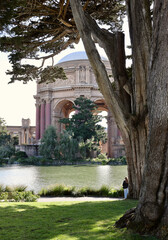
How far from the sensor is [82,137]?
117 ft

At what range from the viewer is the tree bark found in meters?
6.67

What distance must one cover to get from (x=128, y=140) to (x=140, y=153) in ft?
1.51

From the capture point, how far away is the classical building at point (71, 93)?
42.2 m

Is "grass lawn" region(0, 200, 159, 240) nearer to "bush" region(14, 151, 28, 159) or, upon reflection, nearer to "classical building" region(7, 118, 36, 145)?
"bush" region(14, 151, 28, 159)

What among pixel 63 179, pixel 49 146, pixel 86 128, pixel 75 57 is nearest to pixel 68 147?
pixel 49 146

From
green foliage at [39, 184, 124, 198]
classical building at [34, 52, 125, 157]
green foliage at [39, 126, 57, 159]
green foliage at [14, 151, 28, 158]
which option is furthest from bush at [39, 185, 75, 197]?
classical building at [34, 52, 125, 157]

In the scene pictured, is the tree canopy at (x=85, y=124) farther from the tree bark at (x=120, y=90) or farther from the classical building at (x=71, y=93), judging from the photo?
the tree bark at (x=120, y=90)

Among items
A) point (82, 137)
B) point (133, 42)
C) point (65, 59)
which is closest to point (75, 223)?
point (133, 42)

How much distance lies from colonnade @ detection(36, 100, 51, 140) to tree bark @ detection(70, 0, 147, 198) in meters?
37.5

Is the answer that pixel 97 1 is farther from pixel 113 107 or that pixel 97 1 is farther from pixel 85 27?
pixel 113 107

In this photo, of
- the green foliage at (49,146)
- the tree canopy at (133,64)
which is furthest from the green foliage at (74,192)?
the green foliage at (49,146)

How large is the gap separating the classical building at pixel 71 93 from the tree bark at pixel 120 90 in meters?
33.7

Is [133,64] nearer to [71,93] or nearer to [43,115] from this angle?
[71,93]

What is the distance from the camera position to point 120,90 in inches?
293
